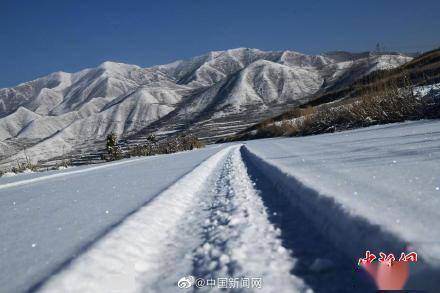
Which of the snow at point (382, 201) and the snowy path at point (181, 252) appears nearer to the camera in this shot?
the snow at point (382, 201)

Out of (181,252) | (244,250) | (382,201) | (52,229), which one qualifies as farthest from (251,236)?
(52,229)

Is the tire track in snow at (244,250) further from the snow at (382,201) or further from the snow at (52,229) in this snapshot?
the snow at (52,229)

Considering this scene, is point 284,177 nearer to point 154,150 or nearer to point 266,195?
point 266,195

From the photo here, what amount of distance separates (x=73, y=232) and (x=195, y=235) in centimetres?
83

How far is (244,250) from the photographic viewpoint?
2201 mm

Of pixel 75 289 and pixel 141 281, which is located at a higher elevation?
pixel 75 289

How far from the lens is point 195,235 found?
272 centimetres

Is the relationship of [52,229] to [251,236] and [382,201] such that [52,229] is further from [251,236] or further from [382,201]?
[382,201]

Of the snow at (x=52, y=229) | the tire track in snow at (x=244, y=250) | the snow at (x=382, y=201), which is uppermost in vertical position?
the snow at (x=52, y=229)

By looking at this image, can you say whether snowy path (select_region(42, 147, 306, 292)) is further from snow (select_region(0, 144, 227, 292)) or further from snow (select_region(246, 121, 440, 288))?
snow (select_region(246, 121, 440, 288))

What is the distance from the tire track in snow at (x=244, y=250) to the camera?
1.80 m

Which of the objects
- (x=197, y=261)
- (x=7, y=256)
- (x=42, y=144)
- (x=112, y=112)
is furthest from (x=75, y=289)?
(x=112, y=112)

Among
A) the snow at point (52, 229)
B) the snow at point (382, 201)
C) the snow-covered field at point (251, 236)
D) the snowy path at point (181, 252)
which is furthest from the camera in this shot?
the snow at point (52, 229)

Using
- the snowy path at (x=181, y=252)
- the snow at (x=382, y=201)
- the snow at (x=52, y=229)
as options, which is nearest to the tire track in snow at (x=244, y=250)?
the snowy path at (x=181, y=252)
